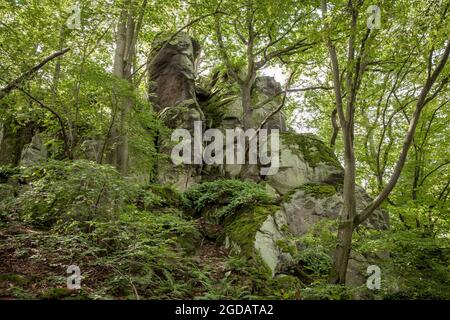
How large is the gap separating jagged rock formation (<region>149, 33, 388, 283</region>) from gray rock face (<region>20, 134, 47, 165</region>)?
4.28 meters

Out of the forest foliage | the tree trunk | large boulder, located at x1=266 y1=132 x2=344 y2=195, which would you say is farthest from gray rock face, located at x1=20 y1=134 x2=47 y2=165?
the tree trunk

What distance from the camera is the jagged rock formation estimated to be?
26.5 ft

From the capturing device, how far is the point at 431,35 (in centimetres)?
545

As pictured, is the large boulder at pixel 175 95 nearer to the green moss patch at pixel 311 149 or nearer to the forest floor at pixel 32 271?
the green moss patch at pixel 311 149

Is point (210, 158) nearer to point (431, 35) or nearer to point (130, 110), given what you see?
point (130, 110)

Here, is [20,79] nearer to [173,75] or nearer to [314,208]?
[314,208]

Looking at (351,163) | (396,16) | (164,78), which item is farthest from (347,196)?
(164,78)

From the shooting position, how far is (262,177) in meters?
12.2

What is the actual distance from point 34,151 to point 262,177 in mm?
8263

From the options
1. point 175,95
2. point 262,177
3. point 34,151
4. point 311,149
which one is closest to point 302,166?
point 311,149

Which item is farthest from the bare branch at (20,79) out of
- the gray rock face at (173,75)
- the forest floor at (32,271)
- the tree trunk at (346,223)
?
the gray rock face at (173,75)

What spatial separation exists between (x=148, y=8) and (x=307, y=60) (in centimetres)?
694

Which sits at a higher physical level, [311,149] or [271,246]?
[311,149]
